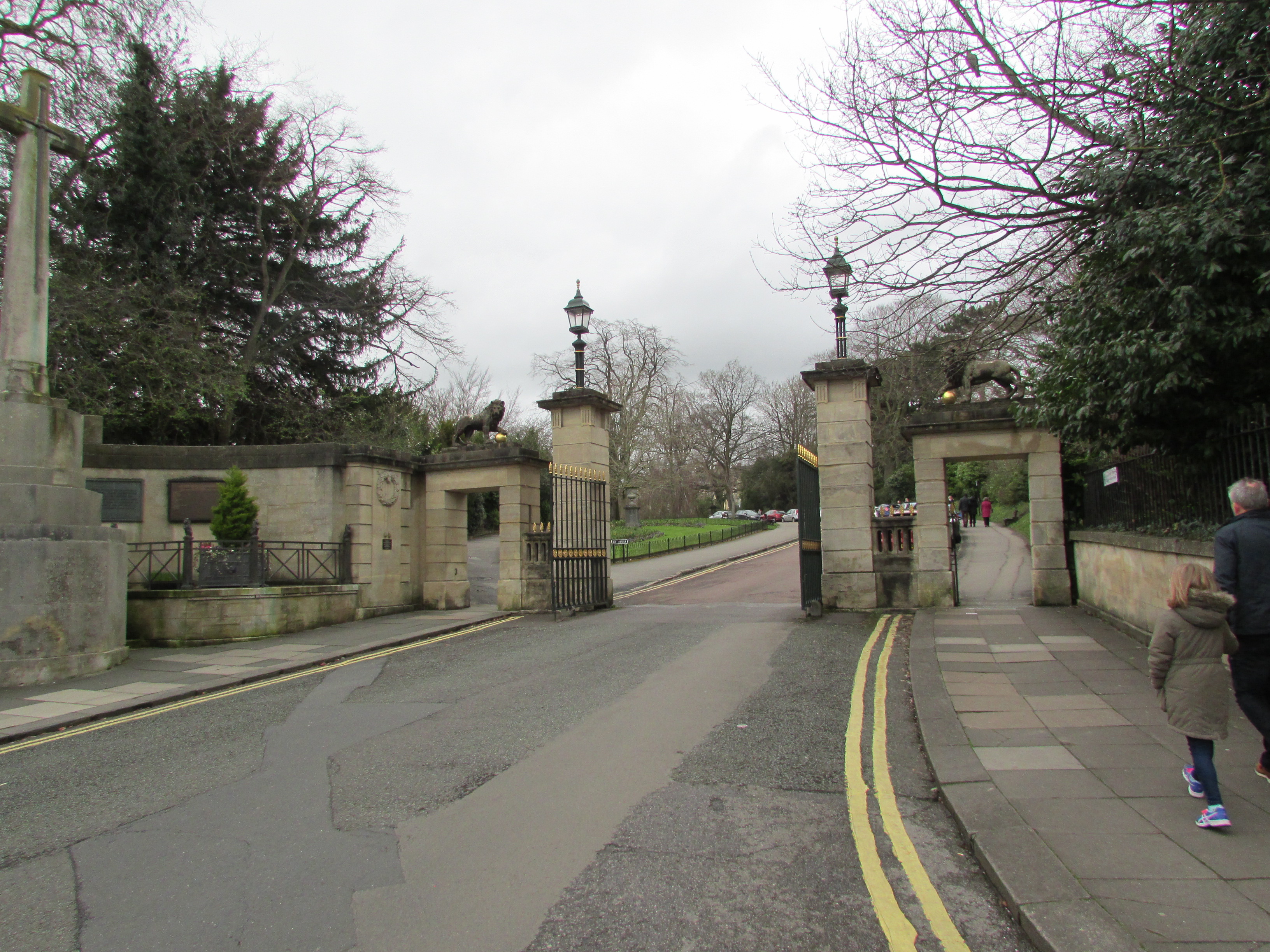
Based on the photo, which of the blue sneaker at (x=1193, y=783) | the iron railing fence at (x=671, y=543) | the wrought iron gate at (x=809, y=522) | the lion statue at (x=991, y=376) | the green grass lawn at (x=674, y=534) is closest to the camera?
the blue sneaker at (x=1193, y=783)

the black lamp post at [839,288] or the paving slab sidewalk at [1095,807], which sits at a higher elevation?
the black lamp post at [839,288]

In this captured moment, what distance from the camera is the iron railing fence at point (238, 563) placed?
12.5 meters

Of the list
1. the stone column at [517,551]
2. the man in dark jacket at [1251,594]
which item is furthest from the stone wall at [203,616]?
the man in dark jacket at [1251,594]

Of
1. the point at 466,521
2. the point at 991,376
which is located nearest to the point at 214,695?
the point at 466,521

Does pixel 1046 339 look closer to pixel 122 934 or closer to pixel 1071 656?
pixel 1071 656

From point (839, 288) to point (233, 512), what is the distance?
10.4 m

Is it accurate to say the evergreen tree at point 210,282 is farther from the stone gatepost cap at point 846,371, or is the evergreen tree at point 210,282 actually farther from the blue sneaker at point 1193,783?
the blue sneaker at point 1193,783

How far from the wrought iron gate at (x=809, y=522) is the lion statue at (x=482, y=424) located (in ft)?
19.1

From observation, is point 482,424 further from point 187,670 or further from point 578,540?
point 187,670

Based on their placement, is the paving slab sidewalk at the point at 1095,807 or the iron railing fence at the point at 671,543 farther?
the iron railing fence at the point at 671,543

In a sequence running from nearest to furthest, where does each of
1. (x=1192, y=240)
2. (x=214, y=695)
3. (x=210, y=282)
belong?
(x=1192, y=240), (x=214, y=695), (x=210, y=282)

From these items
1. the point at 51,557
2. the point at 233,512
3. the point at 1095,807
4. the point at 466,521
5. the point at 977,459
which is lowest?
the point at 1095,807

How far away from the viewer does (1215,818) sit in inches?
154

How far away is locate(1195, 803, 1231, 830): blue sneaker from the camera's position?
3887 mm
